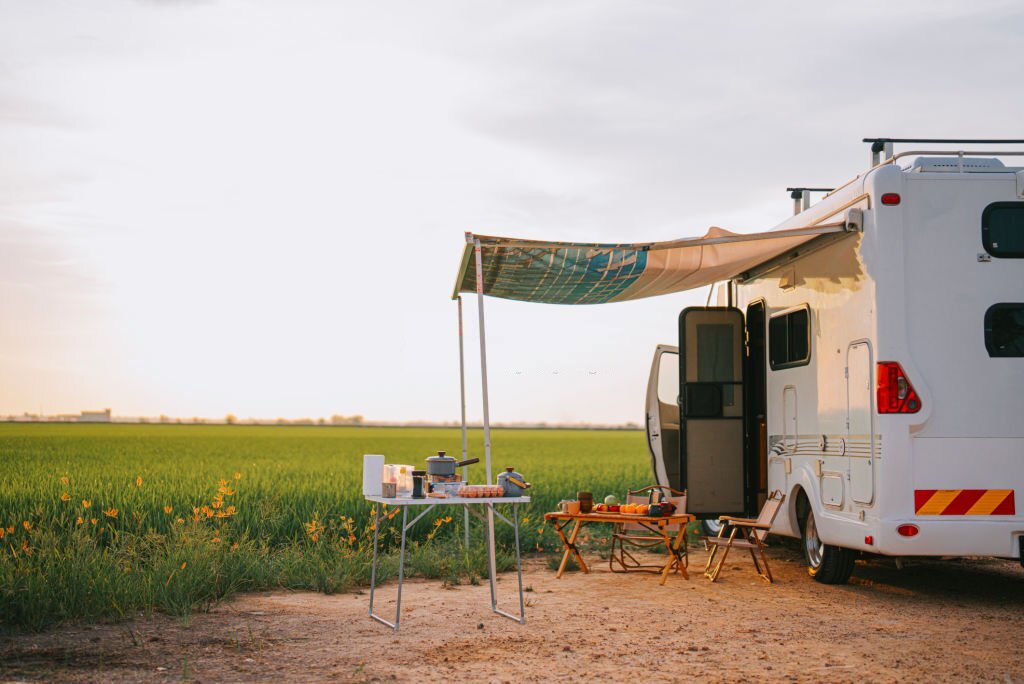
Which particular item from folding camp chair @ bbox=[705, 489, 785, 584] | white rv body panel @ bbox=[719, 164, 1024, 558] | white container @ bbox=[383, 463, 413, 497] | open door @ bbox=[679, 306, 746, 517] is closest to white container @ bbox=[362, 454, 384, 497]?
white container @ bbox=[383, 463, 413, 497]

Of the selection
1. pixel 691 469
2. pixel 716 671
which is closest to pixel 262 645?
pixel 716 671

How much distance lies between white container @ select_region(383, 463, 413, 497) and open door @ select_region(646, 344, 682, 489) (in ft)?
15.0

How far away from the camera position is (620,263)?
8.53m

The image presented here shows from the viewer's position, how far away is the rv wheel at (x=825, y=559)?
848cm

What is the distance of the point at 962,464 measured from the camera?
24.1ft

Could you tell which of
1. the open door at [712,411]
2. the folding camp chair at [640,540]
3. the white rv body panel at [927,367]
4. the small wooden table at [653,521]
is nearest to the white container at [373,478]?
the small wooden table at [653,521]

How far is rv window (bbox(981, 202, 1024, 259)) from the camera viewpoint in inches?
297

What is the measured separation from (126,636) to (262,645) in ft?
3.10

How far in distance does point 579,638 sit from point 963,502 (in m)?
3.04

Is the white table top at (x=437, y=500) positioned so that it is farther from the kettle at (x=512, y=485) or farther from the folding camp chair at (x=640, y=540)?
the folding camp chair at (x=640, y=540)

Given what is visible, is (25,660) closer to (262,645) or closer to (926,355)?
(262,645)

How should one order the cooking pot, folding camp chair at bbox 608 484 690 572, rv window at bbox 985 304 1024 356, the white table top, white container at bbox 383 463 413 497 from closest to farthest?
the white table top
white container at bbox 383 463 413 497
the cooking pot
rv window at bbox 985 304 1024 356
folding camp chair at bbox 608 484 690 572

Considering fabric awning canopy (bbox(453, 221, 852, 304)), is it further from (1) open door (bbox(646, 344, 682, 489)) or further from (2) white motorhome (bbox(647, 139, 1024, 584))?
(1) open door (bbox(646, 344, 682, 489))

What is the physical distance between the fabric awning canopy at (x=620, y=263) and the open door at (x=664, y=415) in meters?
1.41
